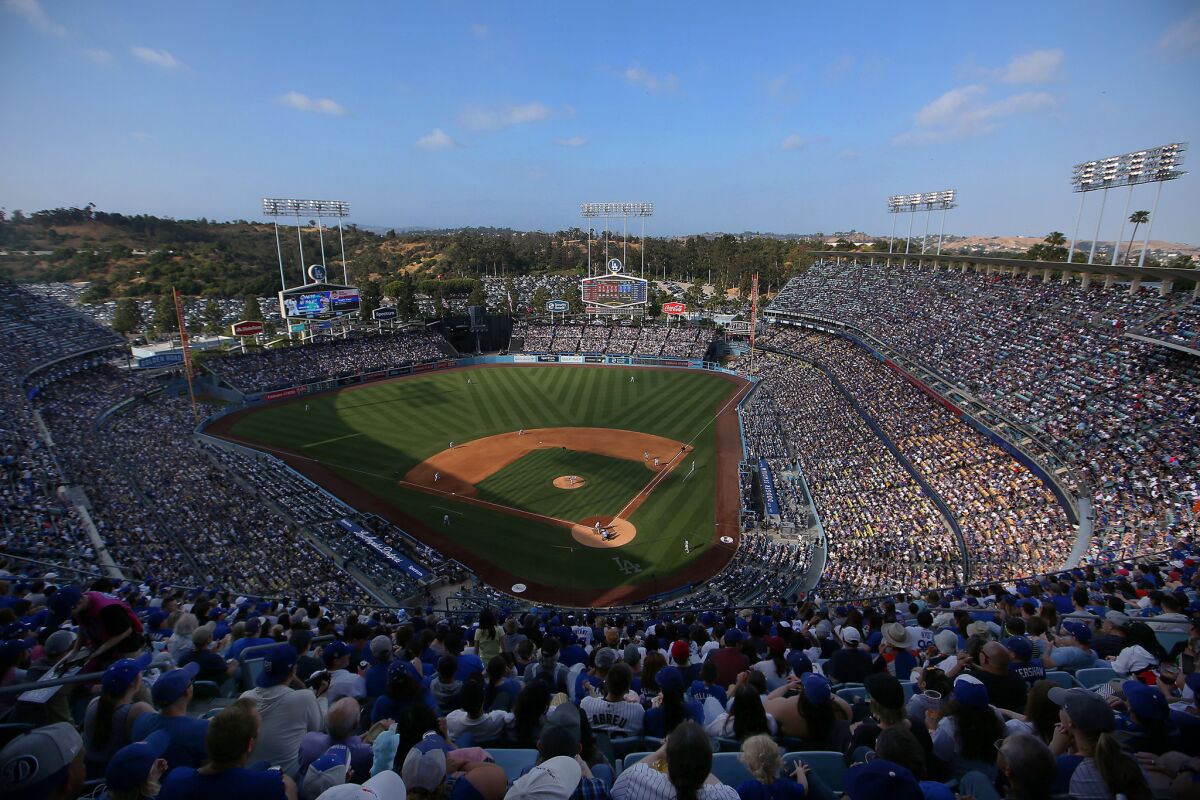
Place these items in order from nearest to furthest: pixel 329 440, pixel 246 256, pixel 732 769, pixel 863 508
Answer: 1. pixel 732 769
2. pixel 863 508
3. pixel 329 440
4. pixel 246 256

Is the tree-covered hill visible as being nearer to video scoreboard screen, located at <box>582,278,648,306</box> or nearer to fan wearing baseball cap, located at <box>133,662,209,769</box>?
video scoreboard screen, located at <box>582,278,648,306</box>

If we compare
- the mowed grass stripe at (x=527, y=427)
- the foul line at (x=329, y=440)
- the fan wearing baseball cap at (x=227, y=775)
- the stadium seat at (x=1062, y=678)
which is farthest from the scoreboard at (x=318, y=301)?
the stadium seat at (x=1062, y=678)

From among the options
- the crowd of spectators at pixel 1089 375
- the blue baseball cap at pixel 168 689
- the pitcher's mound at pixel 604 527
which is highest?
the blue baseball cap at pixel 168 689

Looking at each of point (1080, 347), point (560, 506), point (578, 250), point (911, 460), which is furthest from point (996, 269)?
point (578, 250)

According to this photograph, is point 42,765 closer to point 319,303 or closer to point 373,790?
point 373,790

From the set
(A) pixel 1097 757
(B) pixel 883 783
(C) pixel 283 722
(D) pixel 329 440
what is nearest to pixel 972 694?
(A) pixel 1097 757

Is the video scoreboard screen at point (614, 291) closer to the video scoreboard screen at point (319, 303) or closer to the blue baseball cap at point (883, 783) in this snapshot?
the video scoreboard screen at point (319, 303)
